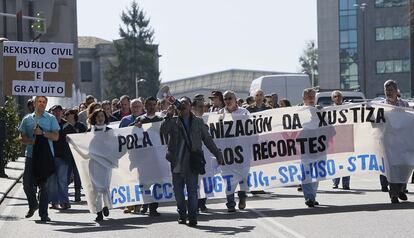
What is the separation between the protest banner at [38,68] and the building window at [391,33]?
85.6 metres

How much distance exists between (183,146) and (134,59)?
111068 millimetres

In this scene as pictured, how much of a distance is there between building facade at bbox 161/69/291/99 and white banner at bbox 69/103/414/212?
11568 centimetres

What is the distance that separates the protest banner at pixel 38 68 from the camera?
1916 cm

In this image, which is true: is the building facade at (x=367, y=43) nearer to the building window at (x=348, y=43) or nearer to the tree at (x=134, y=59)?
the building window at (x=348, y=43)

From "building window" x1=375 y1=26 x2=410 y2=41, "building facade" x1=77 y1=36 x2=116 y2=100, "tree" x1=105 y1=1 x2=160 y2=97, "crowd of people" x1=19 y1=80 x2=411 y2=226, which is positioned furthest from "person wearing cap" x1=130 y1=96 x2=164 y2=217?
"building facade" x1=77 y1=36 x2=116 y2=100

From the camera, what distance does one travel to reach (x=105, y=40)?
144 meters

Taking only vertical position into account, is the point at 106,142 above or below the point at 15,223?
above

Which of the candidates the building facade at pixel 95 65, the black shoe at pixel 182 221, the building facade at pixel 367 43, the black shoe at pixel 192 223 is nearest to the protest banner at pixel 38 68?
the black shoe at pixel 182 221

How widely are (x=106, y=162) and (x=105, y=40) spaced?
12830cm

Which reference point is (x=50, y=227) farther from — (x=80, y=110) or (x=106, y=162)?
(x=80, y=110)

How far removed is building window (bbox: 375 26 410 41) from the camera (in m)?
102

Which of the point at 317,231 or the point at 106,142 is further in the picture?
the point at 106,142

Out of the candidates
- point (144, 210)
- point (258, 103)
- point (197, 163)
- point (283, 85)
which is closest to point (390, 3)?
point (283, 85)

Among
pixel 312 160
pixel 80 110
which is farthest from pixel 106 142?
pixel 80 110
